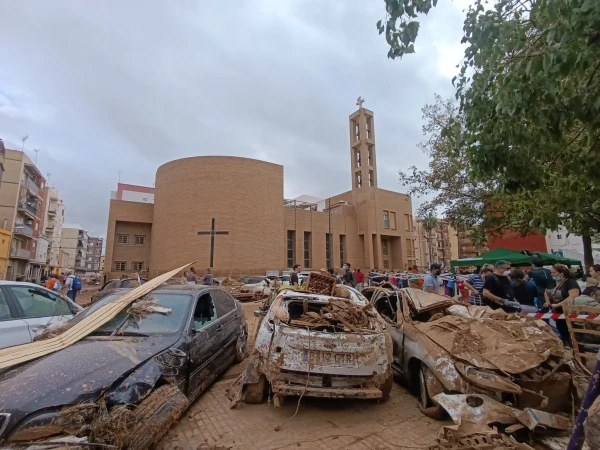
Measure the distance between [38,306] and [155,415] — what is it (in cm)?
402

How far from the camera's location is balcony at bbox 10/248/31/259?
125ft

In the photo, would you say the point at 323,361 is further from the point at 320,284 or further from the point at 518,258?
Result: the point at 518,258

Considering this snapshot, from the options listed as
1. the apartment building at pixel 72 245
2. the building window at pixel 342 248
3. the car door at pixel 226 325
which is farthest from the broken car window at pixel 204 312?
the apartment building at pixel 72 245

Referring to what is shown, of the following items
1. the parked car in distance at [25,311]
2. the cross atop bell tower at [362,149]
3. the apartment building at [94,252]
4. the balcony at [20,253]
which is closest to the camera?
the parked car in distance at [25,311]

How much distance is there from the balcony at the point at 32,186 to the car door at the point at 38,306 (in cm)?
4685

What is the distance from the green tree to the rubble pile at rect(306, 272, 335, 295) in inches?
118

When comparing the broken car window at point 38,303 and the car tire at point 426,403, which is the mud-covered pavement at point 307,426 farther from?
the broken car window at point 38,303

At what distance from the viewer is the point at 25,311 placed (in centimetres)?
509

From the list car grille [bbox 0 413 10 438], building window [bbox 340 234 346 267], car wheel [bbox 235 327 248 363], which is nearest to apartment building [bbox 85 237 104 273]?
building window [bbox 340 234 346 267]

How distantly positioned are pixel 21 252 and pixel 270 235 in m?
32.0

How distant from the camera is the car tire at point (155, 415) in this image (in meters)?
2.62

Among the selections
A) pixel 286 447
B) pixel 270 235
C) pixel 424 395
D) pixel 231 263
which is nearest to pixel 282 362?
pixel 286 447

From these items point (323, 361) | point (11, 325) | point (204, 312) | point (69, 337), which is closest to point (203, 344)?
point (204, 312)

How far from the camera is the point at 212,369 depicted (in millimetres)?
4590
